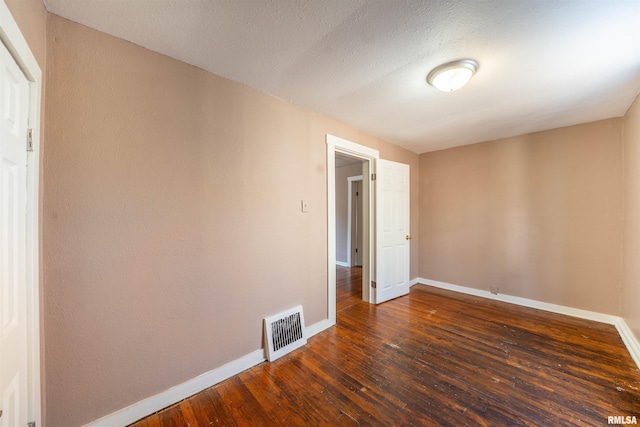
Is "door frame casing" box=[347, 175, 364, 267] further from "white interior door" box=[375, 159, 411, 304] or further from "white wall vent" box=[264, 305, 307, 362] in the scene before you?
"white wall vent" box=[264, 305, 307, 362]

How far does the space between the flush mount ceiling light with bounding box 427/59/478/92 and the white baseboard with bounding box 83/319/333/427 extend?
2623 mm

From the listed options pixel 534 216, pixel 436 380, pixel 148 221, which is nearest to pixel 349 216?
pixel 534 216

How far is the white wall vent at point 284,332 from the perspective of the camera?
2.02 meters

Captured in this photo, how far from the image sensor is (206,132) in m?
1.72

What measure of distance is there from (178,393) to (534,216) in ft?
14.0

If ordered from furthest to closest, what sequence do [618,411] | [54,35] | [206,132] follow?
1. [206,132]
2. [618,411]
3. [54,35]

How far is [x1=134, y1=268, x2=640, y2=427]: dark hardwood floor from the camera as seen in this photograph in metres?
1.45

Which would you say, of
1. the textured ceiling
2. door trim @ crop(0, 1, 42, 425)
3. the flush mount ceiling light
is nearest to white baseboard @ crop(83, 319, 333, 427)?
door trim @ crop(0, 1, 42, 425)

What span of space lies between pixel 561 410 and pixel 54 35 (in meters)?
3.66

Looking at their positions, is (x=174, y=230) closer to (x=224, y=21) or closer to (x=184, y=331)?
(x=184, y=331)

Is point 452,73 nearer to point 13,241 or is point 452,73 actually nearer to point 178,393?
point 13,241

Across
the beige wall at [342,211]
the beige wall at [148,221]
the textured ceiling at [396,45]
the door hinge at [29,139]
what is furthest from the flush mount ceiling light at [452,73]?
the beige wall at [342,211]

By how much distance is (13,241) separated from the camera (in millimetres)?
934

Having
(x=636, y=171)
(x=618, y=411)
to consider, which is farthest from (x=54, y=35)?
(x=636, y=171)
